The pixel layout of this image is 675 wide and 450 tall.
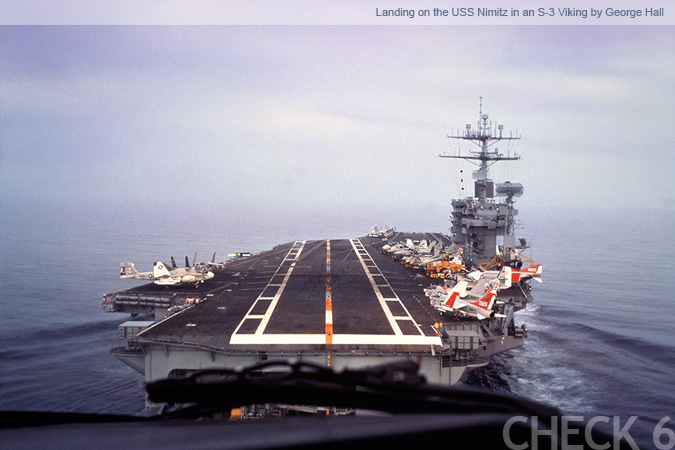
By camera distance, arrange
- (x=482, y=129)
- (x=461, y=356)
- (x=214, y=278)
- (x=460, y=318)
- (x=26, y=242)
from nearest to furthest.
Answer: (x=461, y=356) < (x=460, y=318) < (x=214, y=278) < (x=482, y=129) < (x=26, y=242)

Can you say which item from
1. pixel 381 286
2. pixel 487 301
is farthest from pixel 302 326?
pixel 381 286

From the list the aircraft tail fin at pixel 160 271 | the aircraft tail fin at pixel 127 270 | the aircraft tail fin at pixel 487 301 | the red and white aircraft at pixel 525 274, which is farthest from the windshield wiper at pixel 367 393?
the aircraft tail fin at pixel 127 270

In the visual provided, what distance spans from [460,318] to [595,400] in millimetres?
7589

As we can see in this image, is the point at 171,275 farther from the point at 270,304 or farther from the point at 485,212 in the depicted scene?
the point at 485,212

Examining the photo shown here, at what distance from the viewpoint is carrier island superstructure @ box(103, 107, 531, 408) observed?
1636cm

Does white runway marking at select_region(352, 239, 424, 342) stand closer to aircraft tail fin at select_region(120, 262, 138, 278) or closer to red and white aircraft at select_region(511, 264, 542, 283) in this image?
red and white aircraft at select_region(511, 264, 542, 283)

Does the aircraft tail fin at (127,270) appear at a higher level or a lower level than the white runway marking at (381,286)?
higher

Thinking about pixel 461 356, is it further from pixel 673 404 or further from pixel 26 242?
pixel 26 242

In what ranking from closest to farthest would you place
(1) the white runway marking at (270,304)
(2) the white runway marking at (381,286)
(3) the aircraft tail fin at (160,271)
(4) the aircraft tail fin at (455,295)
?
1. (1) the white runway marking at (270,304)
2. (2) the white runway marking at (381,286)
3. (4) the aircraft tail fin at (455,295)
4. (3) the aircraft tail fin at (160,271)

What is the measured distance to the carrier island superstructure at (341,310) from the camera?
644 inches

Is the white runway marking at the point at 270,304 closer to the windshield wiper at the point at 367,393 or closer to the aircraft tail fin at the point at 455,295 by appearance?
the aircraft tail fin at the point at 455,295

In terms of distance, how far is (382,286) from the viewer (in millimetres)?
29609

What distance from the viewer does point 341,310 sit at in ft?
73.9

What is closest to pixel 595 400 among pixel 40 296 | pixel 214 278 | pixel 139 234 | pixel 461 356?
pixel 461 356
